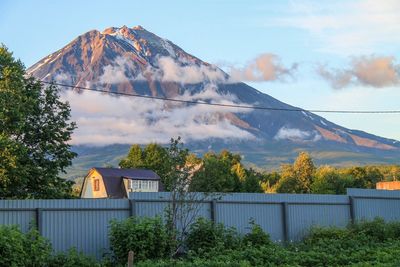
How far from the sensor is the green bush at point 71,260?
1611 centimetres

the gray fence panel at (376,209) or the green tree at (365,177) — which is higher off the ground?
the green tree at (365,177)

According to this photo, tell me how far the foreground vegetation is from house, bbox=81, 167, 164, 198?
48526 mm

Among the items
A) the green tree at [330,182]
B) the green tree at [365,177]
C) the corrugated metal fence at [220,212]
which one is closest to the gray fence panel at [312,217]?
the corrugated metal fence at [220,212]

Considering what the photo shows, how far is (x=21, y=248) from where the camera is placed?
14.6 metres

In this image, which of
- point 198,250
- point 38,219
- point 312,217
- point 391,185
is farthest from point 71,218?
point 391,185

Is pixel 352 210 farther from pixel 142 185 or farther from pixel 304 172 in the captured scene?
pixel 304 172

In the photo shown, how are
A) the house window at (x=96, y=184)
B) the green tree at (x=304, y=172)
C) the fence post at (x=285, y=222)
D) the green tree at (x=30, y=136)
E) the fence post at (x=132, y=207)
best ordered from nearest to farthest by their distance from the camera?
the fence post at (x=132, y=207) → the fence post at (x=285, y=222) → the green tree at (x=30, y=136) → the house window at (x=96, y=184) → the green tree at (x=304, y=172)

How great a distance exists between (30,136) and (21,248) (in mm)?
19196

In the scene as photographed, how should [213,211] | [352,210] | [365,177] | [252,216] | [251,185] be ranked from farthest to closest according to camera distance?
1. [365,177]
2. [251,185]
3. [352,210]
4. [252,216]
5. [213,211]

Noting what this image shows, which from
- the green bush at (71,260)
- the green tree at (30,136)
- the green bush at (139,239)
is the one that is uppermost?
the green tree at (30,136)

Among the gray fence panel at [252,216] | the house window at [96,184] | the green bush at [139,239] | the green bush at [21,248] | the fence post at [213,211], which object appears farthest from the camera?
the house window at [96,184]

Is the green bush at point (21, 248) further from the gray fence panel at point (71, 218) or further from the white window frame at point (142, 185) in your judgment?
the white window frame at point (142, 185)

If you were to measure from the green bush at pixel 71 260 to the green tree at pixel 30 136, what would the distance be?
543 inches

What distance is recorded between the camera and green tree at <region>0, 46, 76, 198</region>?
98.2 feet
